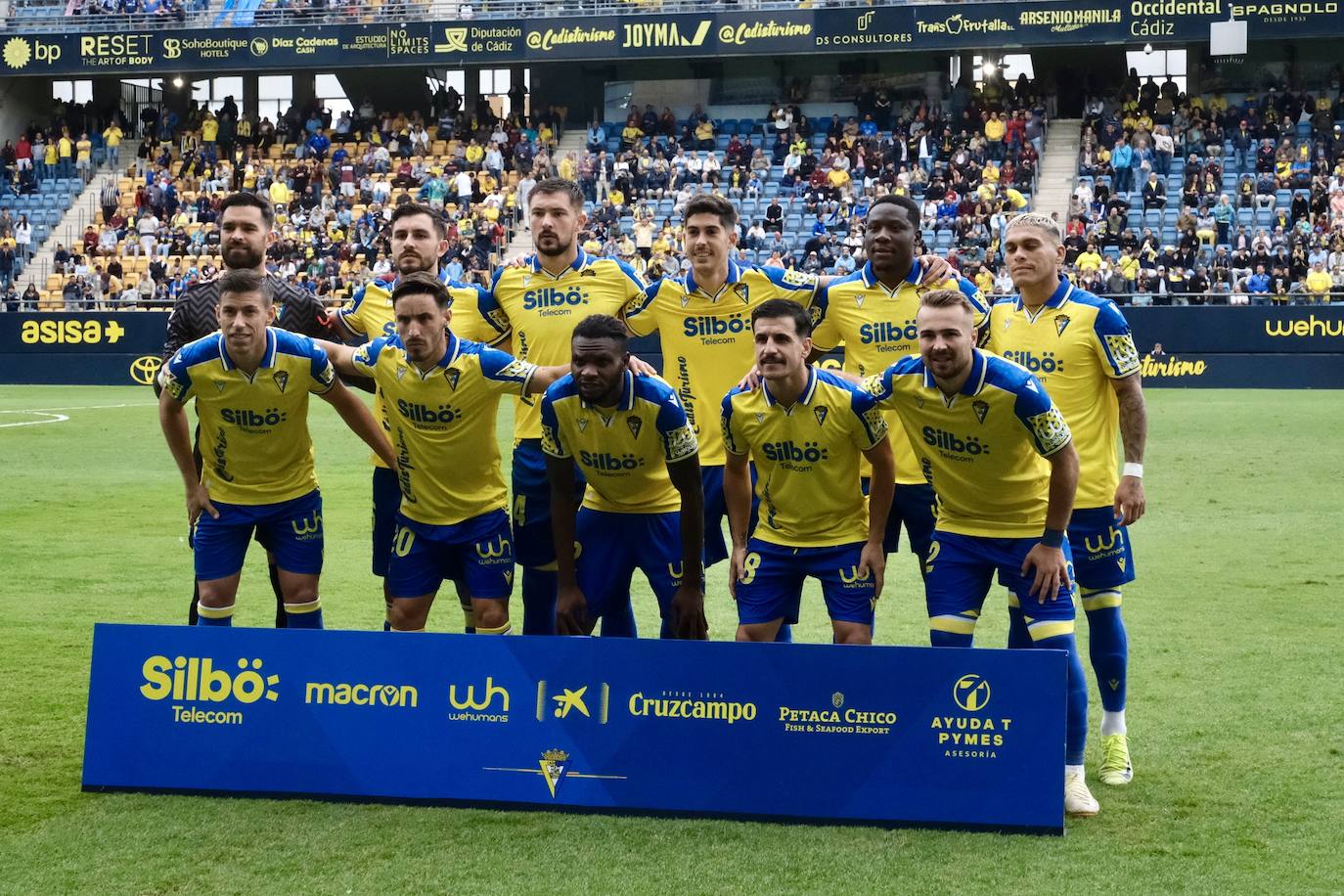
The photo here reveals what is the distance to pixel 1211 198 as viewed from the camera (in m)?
33.4

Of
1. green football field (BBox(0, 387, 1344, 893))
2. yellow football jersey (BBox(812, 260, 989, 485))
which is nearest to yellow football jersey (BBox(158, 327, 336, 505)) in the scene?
green football field (BBox(0, 387, 1344, 893))

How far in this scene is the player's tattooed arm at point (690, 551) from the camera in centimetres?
645

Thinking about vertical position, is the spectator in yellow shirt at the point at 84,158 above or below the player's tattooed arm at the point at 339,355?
above

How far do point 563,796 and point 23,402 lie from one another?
23.3 meters

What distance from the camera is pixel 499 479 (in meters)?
7.11

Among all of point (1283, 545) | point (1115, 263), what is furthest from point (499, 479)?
point (1115, 263)

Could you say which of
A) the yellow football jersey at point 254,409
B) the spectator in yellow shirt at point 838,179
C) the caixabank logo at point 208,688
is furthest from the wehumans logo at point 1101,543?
the spectator in yellow shirt at point 838,179

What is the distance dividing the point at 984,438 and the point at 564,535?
1.83 metres

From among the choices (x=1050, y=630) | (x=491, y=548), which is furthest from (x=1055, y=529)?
(x=491, y=548)

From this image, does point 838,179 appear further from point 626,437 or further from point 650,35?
point 626,437

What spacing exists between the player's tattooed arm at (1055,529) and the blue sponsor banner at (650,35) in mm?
33438

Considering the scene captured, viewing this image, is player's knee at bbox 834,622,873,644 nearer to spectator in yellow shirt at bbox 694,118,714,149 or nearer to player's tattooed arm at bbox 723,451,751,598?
player's tattooed arm at bbox 723,451,751,598

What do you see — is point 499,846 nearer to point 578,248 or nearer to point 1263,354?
point 578,248

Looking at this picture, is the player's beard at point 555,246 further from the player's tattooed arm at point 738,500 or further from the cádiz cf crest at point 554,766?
the cádiz cf crest at point 554,766
